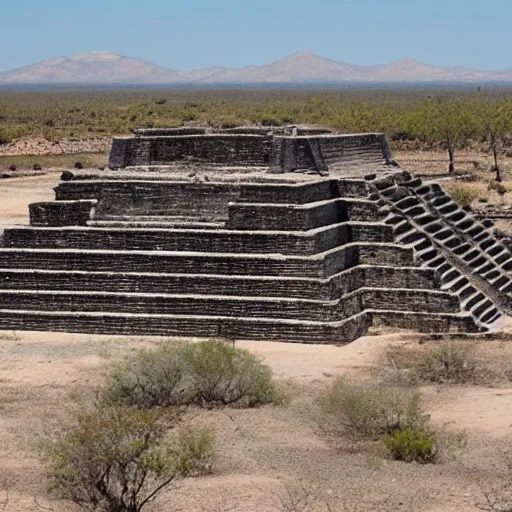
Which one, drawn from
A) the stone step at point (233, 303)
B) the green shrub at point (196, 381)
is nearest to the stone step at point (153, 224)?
the stone step at point (233, 303)

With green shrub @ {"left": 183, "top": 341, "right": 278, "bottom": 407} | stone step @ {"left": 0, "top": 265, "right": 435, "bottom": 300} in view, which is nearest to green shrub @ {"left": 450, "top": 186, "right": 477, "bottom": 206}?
stone step @ {"left": 0, "top": 265, "right": 435, "bottom": 300}

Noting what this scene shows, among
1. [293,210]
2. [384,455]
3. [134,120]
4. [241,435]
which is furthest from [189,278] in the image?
[134,120]

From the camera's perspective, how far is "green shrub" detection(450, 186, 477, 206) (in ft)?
94.8

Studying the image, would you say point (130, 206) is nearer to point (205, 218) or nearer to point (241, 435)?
point (205, 218)

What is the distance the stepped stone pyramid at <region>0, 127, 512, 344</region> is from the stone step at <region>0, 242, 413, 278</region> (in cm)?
2

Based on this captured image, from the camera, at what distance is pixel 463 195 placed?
29.4 m

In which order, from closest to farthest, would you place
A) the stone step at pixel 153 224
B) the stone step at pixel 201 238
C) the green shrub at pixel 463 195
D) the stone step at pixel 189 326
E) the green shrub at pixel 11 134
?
1. the stone step at pixel 189 326
2. the stone step at pixel 201 238
3. the stone step at pixel 153 224
4. the green shrub at pixel 463 195
5. the green shrub at pixel 11 134

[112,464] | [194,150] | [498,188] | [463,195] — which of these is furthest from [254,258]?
[498,188]

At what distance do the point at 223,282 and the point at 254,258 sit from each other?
0.59m

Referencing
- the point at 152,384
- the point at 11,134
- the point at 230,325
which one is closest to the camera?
the point at 152,384

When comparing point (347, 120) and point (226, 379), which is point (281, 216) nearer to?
point (226, 379)

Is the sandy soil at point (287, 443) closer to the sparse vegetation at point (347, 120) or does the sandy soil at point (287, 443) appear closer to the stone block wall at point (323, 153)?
the stone block wall at point (323, 153)

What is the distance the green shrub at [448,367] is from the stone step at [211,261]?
99.3 inches

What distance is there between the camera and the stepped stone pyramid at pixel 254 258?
1541cm
